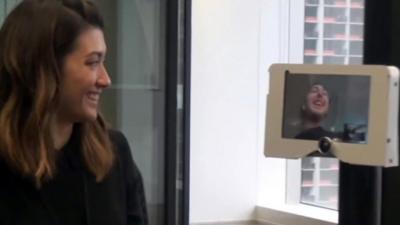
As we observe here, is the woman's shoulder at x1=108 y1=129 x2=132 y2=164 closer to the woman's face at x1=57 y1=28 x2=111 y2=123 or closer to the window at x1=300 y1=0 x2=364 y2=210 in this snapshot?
the woman's face at x1=57 y1=28 x2=111 y2=123

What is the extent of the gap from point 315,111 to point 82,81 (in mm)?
465

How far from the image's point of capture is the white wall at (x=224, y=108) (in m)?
2.99

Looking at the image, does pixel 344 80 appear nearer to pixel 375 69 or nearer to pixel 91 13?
pixel 375 69

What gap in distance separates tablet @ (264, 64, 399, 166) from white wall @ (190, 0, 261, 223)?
1.55 meters

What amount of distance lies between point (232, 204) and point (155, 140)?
46cm

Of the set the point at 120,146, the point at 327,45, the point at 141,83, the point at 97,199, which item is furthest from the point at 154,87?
the point at 97,199

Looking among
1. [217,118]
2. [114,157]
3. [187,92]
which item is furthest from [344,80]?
[217,118]

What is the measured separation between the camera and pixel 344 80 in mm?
1351

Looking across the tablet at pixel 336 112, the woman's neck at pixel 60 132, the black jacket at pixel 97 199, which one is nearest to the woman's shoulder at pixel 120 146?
the black jacket at pixel 97 199

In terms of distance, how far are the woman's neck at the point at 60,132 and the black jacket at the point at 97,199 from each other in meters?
0.08

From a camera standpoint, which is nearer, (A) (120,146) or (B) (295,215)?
(A) (120,146)

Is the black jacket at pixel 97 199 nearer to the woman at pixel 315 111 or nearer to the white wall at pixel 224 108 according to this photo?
the woman at pixel 315 111

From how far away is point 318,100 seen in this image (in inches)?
54.0

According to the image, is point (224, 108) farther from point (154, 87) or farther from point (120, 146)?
point (120, 146)
